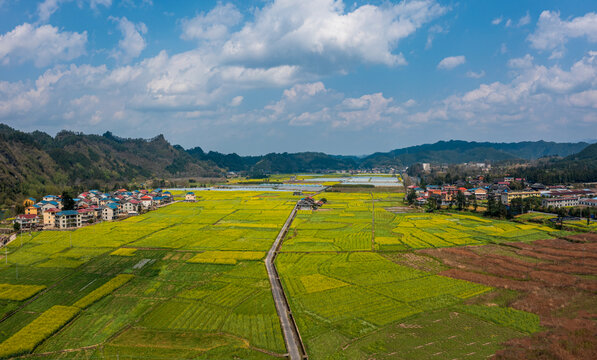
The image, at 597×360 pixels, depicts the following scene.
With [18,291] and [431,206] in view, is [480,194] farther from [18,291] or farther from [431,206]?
[18,291]

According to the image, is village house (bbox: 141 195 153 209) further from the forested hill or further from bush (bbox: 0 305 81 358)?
bush (bbox: 0 305 81 358)

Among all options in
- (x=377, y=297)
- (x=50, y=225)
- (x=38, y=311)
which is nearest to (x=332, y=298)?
(x=377, y=297)

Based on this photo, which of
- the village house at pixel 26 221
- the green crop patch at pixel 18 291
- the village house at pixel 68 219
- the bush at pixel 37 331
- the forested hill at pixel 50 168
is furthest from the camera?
the forested hill at pixel 50 168

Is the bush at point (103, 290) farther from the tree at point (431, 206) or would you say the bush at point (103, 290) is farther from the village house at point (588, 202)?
the village house at point (588, 202)

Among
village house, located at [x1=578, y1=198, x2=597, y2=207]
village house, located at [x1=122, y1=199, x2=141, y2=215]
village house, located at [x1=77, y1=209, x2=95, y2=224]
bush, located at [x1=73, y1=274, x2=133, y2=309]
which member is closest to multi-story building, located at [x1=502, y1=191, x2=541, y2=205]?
village house, located at [x1=578, y1=198, x2=597, y2=207]

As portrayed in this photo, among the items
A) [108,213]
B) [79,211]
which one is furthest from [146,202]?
[79,211]

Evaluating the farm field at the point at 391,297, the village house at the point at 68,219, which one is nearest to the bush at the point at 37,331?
the farm field at the point at 391,297
